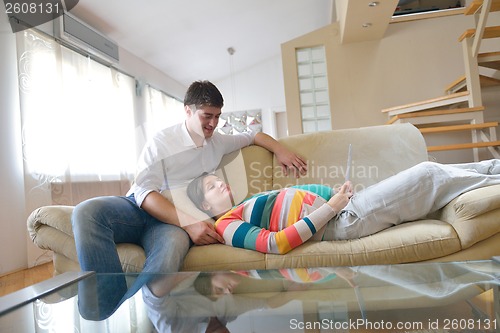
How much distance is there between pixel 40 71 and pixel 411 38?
3.87 meters

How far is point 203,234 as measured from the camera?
1412mm

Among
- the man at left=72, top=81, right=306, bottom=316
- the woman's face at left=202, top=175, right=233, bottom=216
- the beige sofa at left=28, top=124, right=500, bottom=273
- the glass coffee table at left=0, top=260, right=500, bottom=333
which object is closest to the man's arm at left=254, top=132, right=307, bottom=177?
the man at left=72, top=81, right=306, bottom=316

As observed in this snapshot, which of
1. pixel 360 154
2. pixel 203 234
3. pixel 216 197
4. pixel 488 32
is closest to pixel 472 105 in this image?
pixel 488 32

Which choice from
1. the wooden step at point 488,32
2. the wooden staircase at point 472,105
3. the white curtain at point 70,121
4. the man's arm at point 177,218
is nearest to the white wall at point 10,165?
the white curtain at point 70,121

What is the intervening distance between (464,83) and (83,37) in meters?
3.75

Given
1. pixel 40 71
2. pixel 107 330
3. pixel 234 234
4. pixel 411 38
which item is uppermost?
pixel 411 38

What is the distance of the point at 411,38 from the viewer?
4.26m

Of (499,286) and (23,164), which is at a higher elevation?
(23,164)

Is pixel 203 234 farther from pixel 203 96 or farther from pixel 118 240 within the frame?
pixel 203 96

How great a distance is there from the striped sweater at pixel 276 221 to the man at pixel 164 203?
0.11 m

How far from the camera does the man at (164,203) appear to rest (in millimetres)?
1272

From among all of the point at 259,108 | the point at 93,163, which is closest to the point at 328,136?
the point at 93,163

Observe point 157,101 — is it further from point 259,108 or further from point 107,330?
point 107,330

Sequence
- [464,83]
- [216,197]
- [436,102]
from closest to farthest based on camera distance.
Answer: [216,197] → [436,102] → [464,83]
